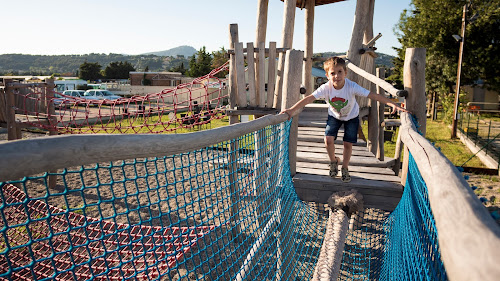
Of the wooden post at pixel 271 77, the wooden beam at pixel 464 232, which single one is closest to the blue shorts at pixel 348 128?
the wooden post at pixel 271 77

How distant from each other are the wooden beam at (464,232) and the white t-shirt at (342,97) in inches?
117

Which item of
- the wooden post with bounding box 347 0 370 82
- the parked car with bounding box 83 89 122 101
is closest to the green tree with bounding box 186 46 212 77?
the parked car with bounding box 83 89 122 101

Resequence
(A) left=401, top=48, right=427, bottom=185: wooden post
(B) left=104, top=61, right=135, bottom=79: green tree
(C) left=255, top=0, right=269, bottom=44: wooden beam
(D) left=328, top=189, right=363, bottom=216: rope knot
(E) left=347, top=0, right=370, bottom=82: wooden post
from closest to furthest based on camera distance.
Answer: (A) left=401, top=48, right=427, bottom=185: wooden post
(D) left=328, top=189, right=363, bottom=216: rope knot
(E) left=347, top=0, right=370, bottom=82: wooden post
(C) left=255, top=0, right=269, bottom=44: wooden beam
(B) left=104, top=61, right=135, bottom=79: green tree

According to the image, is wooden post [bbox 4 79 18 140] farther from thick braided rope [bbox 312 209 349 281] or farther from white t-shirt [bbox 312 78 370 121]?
thick braided rope [bbox 312 209 349 281]

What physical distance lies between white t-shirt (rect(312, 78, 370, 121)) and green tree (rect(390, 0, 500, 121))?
880 inches

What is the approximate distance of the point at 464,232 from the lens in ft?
2.27

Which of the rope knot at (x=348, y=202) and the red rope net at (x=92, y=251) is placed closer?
the red rope net at (x=92, y=251)

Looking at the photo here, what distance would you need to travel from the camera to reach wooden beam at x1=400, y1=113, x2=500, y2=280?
60 cm

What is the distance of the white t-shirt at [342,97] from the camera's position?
3893 millimetres

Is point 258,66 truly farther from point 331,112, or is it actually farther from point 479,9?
point 479,9

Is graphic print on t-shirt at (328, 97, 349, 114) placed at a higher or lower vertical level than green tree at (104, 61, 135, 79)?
lower

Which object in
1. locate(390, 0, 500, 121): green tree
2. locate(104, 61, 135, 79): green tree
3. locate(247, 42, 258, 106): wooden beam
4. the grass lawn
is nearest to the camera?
locate(247, 42, 258, 106): wooden beam

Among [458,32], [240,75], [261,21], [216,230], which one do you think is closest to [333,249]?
[216,230]

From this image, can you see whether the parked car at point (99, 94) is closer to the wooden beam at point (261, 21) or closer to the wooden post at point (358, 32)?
the wooden beam at point (261, 21)
